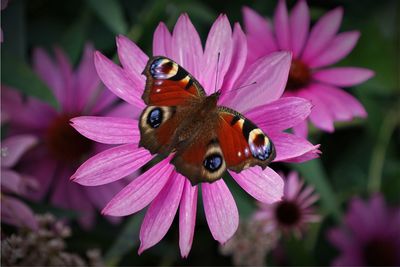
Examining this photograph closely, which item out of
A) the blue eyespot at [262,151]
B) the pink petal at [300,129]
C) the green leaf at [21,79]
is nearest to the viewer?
the blue eyespot at [262,151]

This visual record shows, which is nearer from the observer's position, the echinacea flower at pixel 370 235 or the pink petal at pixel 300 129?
the pink petal at pixel 300 129

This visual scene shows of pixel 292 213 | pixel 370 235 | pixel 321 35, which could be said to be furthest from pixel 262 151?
pixel 370 235

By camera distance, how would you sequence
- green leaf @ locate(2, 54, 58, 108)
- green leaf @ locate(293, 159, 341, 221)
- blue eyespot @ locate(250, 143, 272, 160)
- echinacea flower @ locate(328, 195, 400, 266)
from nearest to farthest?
1. blue eyespot @ locate(250, 143, 272, 160)
2. green leaf @ locate(2, 54, 58, 108)
3. green leaf @ locate(293, 159, 341, 221)
4. echinacea flower @ locate(328, 195, 400, 266)

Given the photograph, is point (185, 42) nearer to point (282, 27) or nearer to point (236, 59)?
point (236, 59)

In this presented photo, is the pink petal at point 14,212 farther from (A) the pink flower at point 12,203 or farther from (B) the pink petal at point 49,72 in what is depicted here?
(B) the pink petal at point 49,72

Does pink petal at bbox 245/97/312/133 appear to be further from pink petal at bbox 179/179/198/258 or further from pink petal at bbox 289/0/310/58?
pink petal at bbox 289/0/310/58

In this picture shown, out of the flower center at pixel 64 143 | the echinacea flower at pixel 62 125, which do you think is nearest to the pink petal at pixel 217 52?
the echinacea flower at pixel 62 125

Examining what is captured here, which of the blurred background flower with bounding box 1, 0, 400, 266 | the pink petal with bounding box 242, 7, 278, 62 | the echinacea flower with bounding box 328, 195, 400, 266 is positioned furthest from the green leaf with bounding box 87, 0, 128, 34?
the echinacea flower with bounding box 328, 195, 400, 266

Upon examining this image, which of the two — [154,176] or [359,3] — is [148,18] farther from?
[359,3]
